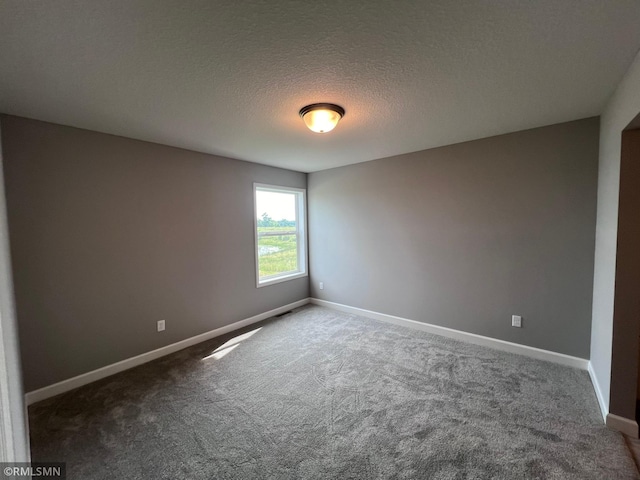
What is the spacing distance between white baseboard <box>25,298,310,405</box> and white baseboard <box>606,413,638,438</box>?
363 cm

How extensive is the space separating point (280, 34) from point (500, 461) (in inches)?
106

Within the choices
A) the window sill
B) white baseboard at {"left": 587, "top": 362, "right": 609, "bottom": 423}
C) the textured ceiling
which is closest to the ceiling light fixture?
the textured ceiling

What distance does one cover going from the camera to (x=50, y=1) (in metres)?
1.09

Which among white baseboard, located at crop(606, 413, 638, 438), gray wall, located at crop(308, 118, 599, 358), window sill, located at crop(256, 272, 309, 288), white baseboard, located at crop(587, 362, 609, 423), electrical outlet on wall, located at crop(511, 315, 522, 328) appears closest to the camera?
white baseboard, located at crop(606, 413, 638, 438)

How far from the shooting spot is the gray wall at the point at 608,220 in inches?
66.3

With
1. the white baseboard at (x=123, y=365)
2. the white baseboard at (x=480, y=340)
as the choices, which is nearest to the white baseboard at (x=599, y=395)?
the white baseboard at (x=480, y=340)

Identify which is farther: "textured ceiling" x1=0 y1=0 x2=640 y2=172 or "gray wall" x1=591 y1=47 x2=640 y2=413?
"gray wall" x1=591 y1=47 x2=640 y2=413

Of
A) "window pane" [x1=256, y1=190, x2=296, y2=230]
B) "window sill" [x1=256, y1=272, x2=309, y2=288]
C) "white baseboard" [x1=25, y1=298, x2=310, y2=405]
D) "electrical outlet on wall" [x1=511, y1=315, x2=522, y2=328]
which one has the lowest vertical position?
"white baseboard" [x1=25, y1=298, x2=310, y2=405]

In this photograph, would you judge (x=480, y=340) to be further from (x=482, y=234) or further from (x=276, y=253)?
(x=276, y=253)

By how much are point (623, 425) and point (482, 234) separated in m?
1.82

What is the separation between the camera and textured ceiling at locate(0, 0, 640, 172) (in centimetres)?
119

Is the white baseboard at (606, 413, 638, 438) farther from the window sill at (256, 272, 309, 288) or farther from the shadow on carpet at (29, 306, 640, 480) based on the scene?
the window sill at (256, 272, 309, 288)

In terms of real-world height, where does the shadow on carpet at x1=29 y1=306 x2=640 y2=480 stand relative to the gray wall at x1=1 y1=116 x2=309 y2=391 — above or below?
below

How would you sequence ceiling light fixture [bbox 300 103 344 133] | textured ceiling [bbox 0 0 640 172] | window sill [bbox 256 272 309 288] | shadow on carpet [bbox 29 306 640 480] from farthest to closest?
window sill [bbox 256 272 309 288], ceiling light fixture [bbox 300 103 344 133], shadow on carpet [bbox 29 306 640 480], textured ceiling [bbox 0 0 640 172]
